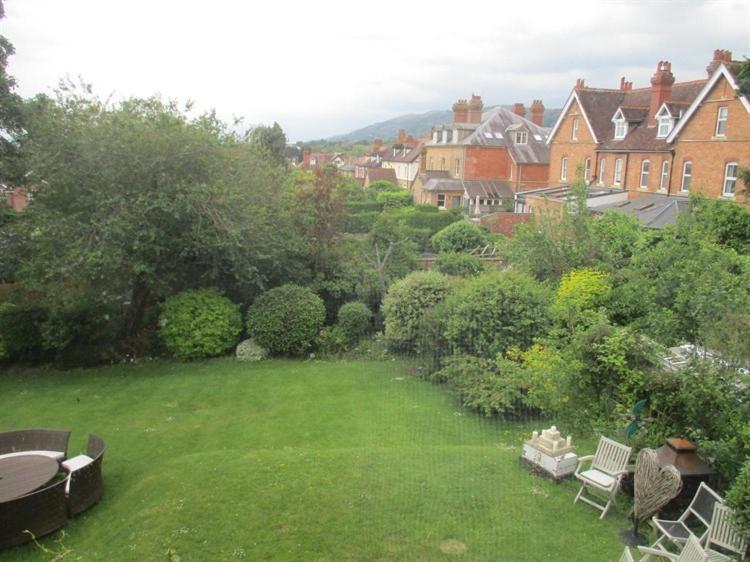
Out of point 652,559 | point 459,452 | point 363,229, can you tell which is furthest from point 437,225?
point 652,559

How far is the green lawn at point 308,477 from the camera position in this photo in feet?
20.1

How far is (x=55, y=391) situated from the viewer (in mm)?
13000

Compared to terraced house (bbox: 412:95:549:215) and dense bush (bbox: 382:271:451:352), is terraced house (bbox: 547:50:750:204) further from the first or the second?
dense bush (bbox: 382:271:451:352)

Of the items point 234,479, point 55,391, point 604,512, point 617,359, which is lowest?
point 55,391

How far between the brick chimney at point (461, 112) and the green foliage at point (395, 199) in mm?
7279

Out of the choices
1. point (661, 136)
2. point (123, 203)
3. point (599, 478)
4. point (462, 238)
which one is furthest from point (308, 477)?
point (661, 136)

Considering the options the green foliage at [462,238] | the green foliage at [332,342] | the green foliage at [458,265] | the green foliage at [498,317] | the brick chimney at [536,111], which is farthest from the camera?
the brick chimney at [536,111]

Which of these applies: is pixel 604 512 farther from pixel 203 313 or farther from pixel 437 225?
pixel 437 225

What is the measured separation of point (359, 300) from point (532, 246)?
5.11 metres

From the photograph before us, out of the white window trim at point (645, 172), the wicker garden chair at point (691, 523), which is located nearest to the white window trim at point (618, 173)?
the white window trim at point (645, 172)

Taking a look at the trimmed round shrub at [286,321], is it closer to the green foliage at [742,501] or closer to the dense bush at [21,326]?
the dense bush at [21,326]

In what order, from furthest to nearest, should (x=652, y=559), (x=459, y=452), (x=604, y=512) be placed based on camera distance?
(x=459, y=452)
(x=604, y=512)
(x=652, y=559)

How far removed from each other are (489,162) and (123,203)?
108 ft

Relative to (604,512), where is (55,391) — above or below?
below
